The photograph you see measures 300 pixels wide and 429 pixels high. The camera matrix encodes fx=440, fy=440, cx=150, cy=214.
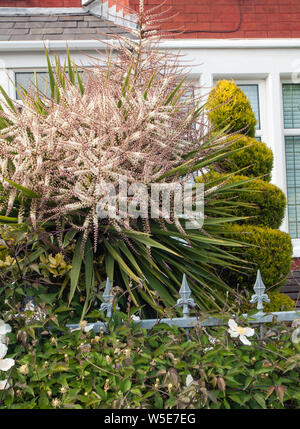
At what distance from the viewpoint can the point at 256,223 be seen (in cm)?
371

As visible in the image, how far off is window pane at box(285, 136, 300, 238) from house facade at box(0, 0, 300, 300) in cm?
1

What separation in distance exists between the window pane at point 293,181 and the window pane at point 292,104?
195 mm

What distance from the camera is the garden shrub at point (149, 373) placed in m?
1.55

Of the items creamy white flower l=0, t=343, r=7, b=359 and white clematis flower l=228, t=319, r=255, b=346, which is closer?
creamy white flower l=0, t=343, r=7, b=359

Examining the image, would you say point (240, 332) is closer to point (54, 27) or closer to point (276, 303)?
point (276, 303)

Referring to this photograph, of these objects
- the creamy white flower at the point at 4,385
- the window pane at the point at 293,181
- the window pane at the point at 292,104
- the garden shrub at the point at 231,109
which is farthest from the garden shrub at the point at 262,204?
the creamy white flower at the point at 4,385

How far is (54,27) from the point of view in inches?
209

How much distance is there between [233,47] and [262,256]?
3.03 metres

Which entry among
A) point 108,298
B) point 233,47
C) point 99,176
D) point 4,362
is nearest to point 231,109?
point 233,47

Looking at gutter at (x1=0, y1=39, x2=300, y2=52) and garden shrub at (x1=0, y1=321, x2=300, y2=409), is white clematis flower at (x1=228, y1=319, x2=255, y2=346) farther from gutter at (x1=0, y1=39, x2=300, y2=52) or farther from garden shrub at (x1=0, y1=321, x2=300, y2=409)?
gutter at (x1=0, y1=39, x2=300, y2=52)

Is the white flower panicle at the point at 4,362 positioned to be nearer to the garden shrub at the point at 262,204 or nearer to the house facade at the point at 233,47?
the garden shrub at the point at 262,204

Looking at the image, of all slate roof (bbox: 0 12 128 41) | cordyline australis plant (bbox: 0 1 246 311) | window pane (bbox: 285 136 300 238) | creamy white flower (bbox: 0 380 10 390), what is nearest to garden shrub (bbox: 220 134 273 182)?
cordyline australis plant (bbox: 0 1 246 311)

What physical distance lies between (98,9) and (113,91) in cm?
371

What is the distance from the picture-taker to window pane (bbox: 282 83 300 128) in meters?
5.59
